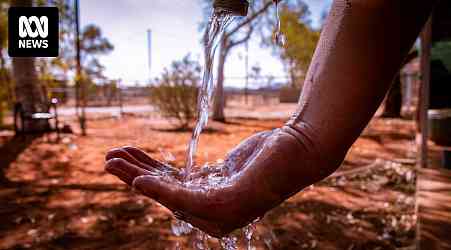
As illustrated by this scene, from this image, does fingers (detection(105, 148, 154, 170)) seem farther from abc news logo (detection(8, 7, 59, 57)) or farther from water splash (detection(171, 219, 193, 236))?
abc news logo (detection(8, 7, 59, 57))

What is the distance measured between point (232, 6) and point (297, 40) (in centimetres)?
1626

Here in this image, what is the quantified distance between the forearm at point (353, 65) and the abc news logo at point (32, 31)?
85.5 inches

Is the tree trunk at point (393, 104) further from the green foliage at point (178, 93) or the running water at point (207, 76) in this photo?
the running water at point (207, 76)

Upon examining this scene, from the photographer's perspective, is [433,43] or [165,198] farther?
[433,43]

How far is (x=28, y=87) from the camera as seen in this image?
753 centimetres

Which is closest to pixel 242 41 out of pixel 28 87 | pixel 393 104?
pixel 393 104

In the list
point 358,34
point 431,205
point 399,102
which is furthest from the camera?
point 399,102

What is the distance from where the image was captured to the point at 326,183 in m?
4.74

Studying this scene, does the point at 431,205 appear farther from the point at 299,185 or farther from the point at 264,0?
the point at 264,0

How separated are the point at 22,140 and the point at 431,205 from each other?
677cm

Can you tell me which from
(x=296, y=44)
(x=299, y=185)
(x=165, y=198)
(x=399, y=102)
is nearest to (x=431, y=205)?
(x=299, y=185)

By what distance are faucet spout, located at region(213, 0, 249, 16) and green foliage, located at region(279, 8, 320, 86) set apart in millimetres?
14892

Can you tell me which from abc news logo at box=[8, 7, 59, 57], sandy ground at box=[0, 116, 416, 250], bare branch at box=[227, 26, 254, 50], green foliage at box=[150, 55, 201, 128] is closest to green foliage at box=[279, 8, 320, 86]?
bare branch at box=[227, 26, 254, 50]

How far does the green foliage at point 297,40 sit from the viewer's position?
53.3 ft
